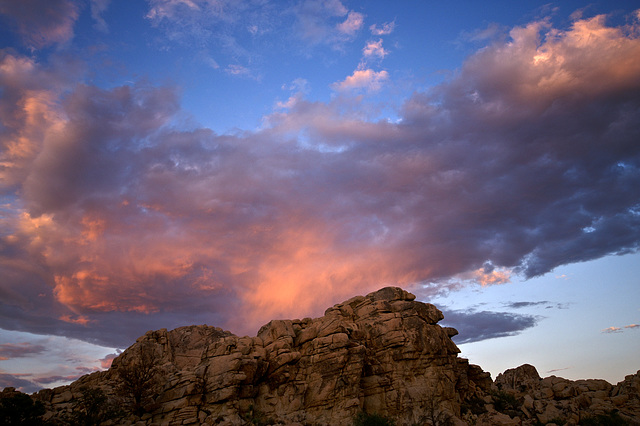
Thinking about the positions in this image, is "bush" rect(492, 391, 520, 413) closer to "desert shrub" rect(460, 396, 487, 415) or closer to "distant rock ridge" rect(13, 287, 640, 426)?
"distant rock ridge" rect(13, 287, 640, 426)

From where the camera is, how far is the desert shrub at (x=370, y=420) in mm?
56062

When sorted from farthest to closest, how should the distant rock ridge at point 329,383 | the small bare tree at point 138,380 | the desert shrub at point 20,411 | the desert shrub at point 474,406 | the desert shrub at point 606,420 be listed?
the desert shrub at point 474,406 → the desert shrub at point 606,420 → the small bare tree at point 138,380 → the distant rock ridge at point 329,383 → the desert shrub at point 20,411

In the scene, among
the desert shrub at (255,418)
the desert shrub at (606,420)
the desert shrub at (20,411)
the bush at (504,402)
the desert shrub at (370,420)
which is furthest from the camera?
the bush at (504,402)

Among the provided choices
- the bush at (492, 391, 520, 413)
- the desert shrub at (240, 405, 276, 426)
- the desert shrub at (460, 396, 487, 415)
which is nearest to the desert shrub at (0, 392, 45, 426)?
the desert shrub at (240, 405, 276, 426)

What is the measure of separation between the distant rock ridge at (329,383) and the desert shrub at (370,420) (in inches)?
39.0

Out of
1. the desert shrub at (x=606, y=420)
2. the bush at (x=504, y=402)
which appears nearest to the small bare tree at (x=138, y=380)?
the bush at (x=504, y=402)

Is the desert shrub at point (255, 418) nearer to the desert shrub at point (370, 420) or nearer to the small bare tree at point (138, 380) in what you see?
the desert shrub at point (370, 420)

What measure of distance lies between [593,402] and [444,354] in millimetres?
30034

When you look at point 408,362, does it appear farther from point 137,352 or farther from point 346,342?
point 137,352

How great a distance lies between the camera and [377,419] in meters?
56.9

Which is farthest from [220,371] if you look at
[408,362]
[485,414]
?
[485,414]

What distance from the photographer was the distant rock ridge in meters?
55.2

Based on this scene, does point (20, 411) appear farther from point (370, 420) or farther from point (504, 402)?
point (504, 402)

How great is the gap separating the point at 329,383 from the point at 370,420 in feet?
25.2
